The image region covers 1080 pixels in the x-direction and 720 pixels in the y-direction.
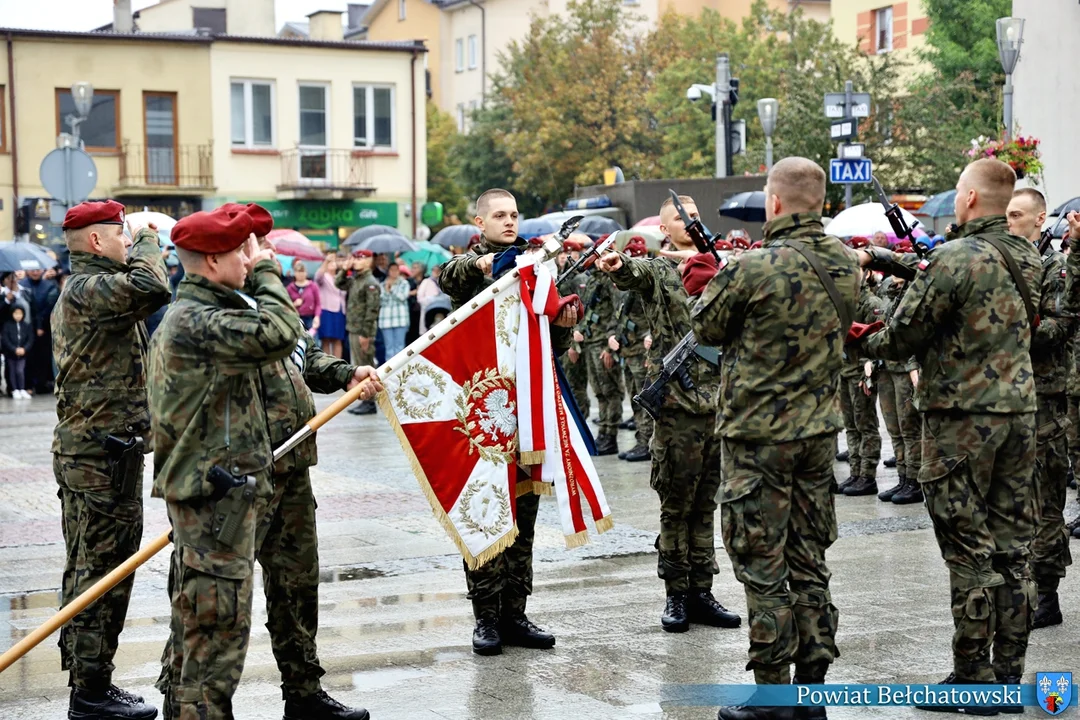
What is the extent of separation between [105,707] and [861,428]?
26.6 feet

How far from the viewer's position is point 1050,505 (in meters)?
8.10

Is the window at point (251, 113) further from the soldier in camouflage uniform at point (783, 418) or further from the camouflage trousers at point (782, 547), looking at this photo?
the camouflage trousers at point (782, 547)

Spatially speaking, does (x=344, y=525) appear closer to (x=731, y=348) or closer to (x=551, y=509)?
(x=551, y=509)

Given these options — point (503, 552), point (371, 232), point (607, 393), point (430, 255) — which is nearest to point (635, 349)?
point (607, 393)

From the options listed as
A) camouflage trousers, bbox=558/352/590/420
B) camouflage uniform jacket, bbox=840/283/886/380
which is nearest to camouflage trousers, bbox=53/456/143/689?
camouflage uniform jacket, bbox=840/283/886/380

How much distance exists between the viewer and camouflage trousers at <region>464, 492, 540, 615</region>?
7.59m

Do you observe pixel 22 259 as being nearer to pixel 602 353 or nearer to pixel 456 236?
pixel 456 236

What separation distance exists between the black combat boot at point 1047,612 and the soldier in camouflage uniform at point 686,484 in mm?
1614

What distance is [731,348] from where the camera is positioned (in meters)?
6.34

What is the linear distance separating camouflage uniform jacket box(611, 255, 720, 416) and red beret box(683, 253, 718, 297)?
0.91 feet

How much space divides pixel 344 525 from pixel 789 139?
845 inches

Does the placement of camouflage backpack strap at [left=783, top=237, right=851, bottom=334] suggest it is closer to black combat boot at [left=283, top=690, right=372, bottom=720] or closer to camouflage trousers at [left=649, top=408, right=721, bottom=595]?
camouflage trousers at [left=649, top=408, right=721, bottom=595]

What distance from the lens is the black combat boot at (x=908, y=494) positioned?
476 inches

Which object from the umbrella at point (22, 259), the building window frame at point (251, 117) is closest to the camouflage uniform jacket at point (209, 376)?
the umbrella at point (22, 259)
